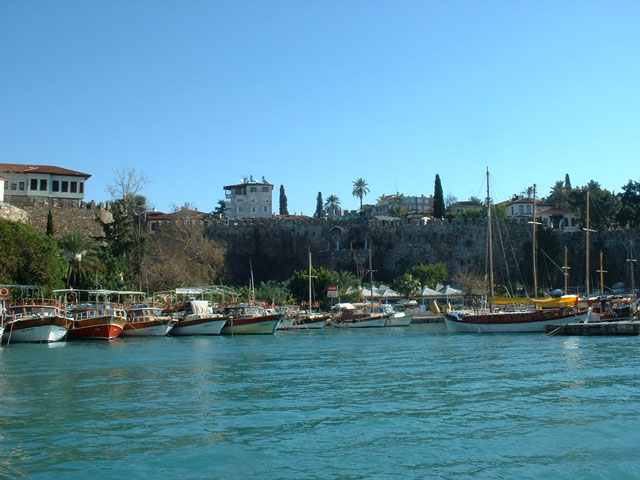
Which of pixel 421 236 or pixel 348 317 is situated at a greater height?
pixel 421 236

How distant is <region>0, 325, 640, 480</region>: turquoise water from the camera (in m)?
13.3

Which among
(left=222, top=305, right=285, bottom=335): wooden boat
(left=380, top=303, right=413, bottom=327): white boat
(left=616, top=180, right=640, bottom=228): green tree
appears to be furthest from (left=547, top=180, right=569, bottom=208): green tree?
(left=222, top=305, right=285, bottom=335): wooden boat

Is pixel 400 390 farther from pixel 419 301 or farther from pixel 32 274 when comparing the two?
pixel 419 301

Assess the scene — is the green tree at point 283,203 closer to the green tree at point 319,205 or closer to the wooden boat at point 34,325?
the green tree at point 319,205

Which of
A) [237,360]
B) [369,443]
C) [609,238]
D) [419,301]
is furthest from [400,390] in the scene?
[609,238]

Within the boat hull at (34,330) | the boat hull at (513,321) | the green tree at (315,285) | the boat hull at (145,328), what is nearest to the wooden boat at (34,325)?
the boat hull at (34,330)

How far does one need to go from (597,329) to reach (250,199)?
232 feet

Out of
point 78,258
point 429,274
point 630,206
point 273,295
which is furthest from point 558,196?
point 78,258

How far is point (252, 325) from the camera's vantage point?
4684cm

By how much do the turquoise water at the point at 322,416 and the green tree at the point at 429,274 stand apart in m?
40.3

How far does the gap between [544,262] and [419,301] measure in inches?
558

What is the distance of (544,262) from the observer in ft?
243

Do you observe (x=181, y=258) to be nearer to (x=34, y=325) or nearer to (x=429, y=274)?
(x=429, y=274)

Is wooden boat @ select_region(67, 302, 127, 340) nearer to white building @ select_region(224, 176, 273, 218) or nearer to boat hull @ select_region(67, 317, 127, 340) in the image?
boat hull @ select_region(67, 317, 127, 340)
